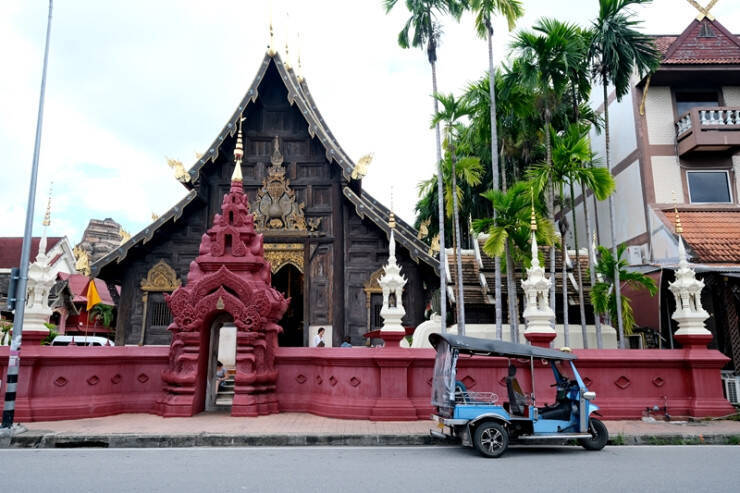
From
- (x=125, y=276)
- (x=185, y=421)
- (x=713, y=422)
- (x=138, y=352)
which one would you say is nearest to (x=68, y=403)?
(x=138, y=352)

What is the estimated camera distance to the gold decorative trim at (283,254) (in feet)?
52.1

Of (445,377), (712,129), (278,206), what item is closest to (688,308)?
(445,377)

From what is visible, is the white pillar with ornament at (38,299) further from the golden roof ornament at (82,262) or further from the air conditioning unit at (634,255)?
the air conditioning unit at (634,255)

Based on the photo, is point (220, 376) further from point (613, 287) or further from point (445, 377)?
point (613, 287)

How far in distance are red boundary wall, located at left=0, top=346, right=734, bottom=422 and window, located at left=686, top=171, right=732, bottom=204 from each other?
8964mm

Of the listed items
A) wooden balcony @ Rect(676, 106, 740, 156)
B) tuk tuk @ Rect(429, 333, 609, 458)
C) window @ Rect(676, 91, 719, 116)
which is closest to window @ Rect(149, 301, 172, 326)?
tuk tuk @ Rect(429, 333, 609, 458)

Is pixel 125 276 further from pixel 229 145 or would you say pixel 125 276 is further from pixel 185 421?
pixel 185 421

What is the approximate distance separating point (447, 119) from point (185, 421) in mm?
9864

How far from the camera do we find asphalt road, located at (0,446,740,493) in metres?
5.34

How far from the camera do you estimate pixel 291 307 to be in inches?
810

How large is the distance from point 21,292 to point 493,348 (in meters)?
7.72

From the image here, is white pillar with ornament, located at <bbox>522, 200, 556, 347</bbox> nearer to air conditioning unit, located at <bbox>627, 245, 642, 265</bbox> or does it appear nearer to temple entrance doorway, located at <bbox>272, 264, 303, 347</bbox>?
air conditioning unit, located at <bbox>627, 245, 642, 265</bbox>

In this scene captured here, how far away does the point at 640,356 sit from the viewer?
1021 centimetres

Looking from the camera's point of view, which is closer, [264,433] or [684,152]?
[264,433]
